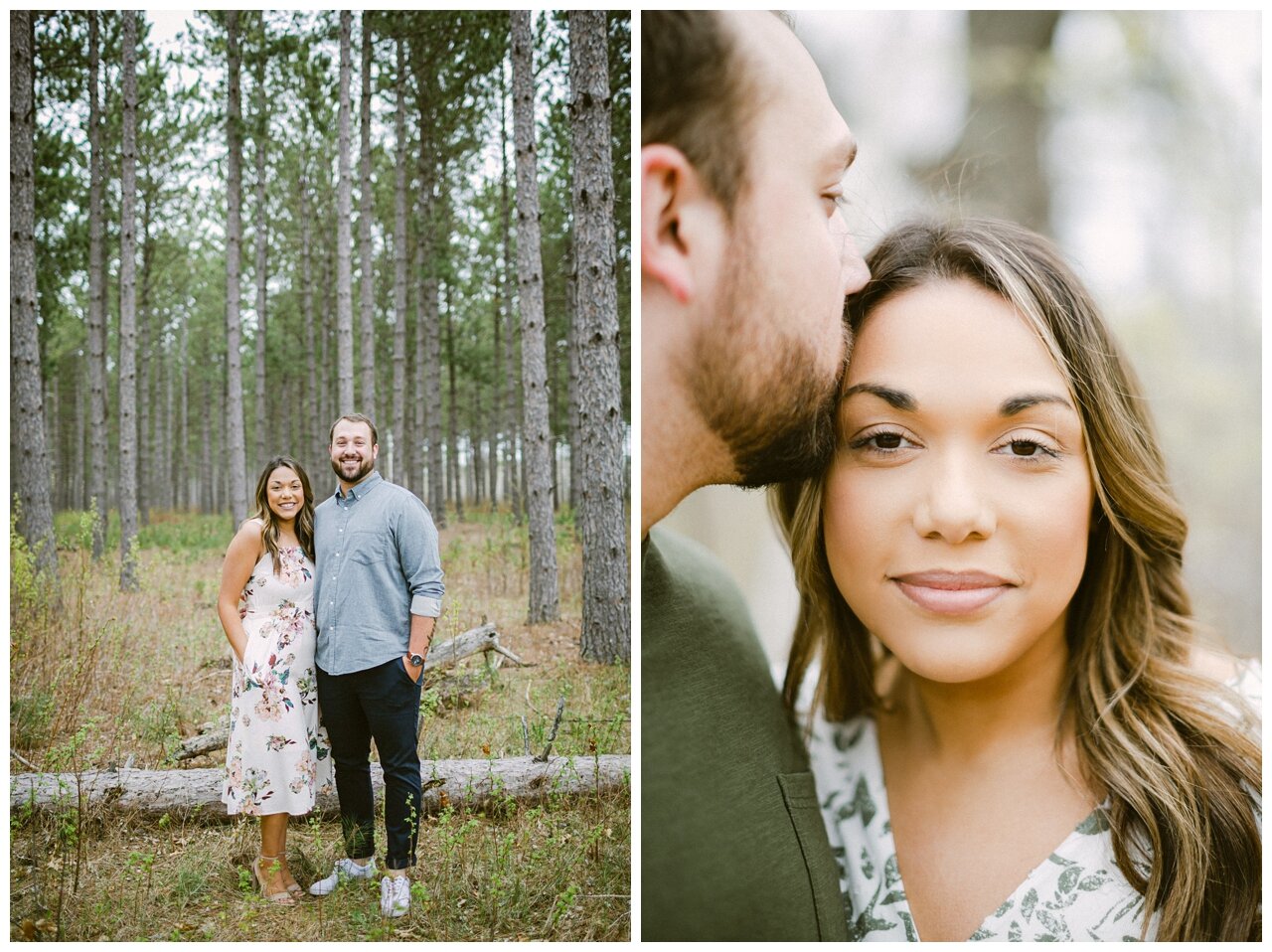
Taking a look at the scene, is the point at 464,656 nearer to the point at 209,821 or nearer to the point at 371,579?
the point at 371,579

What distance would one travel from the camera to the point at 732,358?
2008mm

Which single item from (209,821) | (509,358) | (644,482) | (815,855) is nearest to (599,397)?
(509,358)

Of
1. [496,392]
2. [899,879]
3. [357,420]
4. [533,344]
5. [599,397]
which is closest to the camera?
[899,879]

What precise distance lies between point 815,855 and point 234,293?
273cm

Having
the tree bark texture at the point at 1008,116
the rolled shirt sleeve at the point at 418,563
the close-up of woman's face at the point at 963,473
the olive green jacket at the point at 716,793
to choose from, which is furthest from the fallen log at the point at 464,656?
the tree bark texture at the point at 1008,116

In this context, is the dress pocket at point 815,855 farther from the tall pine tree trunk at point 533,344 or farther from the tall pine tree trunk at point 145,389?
the tall pine tree trunk at point 145,389

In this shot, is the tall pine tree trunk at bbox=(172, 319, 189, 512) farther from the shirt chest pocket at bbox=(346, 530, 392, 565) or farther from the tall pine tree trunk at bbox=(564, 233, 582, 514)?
the tall pine tree trunk at bbox=(564, 233, 582, 514)

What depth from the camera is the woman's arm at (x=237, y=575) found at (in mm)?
2678

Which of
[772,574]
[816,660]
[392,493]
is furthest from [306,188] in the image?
[816,660]

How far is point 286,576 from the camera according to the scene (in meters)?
2.71

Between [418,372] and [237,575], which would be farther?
[418,372]

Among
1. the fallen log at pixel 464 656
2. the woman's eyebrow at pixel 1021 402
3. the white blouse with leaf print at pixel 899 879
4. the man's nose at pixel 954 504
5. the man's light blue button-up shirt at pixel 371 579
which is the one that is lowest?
the white blouse with leaf print at pixel 899 879

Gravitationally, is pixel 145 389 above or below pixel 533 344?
below

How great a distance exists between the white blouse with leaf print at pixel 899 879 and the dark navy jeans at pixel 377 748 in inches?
47.4
